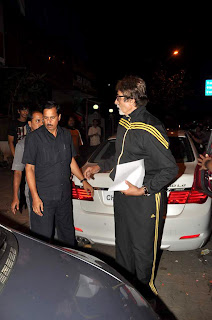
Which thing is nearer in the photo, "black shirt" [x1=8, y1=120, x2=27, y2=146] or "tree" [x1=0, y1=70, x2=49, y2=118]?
"black shirt" [x1=8, y1=120, x2=27, y2=146]

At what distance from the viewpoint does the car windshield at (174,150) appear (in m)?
4.27

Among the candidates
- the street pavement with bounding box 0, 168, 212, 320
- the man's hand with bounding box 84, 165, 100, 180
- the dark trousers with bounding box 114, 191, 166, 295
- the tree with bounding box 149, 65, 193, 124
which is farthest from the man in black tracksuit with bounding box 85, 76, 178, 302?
the tree with bounding box 149, 65, 193, 124

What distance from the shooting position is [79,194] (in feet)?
12.0

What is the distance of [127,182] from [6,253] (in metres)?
1.07

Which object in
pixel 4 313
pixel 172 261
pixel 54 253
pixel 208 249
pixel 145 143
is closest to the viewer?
pixel 4 313

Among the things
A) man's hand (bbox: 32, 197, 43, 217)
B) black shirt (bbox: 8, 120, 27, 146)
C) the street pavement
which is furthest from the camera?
black shirt (bbox: 8, 120, 27, 146)

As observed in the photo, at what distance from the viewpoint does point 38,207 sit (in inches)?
119

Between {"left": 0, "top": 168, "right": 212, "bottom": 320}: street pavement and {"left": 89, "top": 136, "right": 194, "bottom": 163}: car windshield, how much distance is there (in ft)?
4.28

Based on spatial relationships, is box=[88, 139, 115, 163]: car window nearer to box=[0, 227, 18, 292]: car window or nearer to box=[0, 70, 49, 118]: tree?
box=[0, 227, 18, 292]: car window

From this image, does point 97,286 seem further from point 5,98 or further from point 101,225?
point 5,98

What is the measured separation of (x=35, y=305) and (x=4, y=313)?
0.14 m

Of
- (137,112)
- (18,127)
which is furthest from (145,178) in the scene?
(18,127)

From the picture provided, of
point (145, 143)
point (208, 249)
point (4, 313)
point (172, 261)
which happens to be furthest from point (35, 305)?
point (208, 249)

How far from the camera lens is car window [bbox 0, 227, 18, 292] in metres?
1.58
